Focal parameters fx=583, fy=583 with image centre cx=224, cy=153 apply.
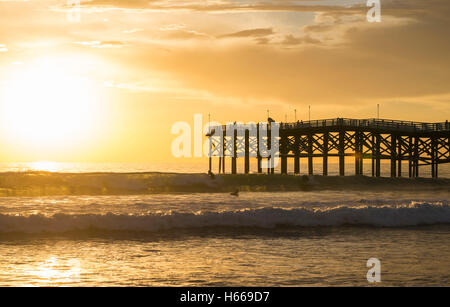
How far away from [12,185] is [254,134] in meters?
33.8

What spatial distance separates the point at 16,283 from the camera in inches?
483

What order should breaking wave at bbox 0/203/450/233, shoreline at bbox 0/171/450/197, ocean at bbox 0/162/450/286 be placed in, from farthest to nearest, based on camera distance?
shoreline at bbox 0/171/450/197 < breaking wave at bbox 0/203/450/233 < ocean at bbox 0/162/450/286

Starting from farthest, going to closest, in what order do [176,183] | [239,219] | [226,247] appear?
[176,183]
[239,219]
[226,247]

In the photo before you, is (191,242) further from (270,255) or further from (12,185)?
(12,185)

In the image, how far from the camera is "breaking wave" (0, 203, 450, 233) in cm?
2073

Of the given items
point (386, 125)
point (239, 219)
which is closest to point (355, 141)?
point (386, 125)

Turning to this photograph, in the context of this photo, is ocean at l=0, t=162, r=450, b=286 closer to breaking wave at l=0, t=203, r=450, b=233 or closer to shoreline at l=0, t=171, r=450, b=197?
breaking wave at l=0, t=203, r=450, b=233

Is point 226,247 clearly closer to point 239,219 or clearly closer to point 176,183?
point 239,219

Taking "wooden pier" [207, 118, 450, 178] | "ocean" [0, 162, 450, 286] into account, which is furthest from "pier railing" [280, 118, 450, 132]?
"ocean" [0, 162, 450, 286]

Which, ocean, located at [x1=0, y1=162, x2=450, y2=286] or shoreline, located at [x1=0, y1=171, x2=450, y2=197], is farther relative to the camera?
shoreline, located at [x1=0, y1=171, x2=450, y2=197]

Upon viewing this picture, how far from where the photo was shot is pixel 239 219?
2248 cm

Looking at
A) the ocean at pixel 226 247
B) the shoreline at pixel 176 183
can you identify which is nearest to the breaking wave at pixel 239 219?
the ocean at pixel 226 247
